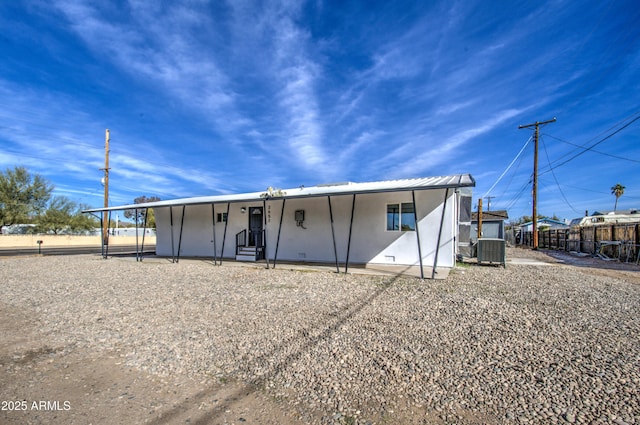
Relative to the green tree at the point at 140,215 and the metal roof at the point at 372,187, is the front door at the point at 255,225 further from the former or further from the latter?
the green tree at the point at 140,215

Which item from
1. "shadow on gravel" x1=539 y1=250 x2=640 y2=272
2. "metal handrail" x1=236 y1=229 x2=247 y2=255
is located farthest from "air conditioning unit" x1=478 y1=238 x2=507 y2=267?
"metal handrail" x1=236 y1=229 x2=247 y2=255

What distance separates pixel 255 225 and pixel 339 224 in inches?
148

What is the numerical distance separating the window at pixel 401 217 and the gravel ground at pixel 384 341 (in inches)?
120

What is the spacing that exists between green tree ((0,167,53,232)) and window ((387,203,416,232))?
30.8 metres

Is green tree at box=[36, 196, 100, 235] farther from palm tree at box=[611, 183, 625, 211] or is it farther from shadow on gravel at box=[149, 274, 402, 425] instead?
palm tree at box=[611, 183, 625, 211]

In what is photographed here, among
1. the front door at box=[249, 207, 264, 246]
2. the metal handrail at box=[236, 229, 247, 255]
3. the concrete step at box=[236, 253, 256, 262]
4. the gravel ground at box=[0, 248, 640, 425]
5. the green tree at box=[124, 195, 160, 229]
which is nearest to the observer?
the gravel ground at box=[0, 248, 640, 425]

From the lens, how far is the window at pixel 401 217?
9.50m

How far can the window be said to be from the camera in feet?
31.2

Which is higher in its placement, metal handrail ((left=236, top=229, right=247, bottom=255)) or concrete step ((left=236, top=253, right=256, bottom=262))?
metal handrail ((left=236, top=229, right=247, bottom=255))

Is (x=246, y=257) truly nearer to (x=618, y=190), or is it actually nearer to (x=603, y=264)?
(x=603, y=264)

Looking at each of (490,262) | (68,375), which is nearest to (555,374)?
(68,375)

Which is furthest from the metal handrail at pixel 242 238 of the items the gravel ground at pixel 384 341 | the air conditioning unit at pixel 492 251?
the air conditioning unit at pixel 492 251

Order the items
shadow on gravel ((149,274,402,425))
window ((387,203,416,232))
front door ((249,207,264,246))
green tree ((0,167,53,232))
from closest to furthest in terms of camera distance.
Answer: shadow on gravel ((149,274,402,425)) < window ((387,203,416,232)) < front door ((249,207,264,246)) < green tree ((0,167,53,232))

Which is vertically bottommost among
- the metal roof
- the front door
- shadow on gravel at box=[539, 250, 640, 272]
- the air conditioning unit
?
shadow on gravel at box=[539, 250, 640, 272]
